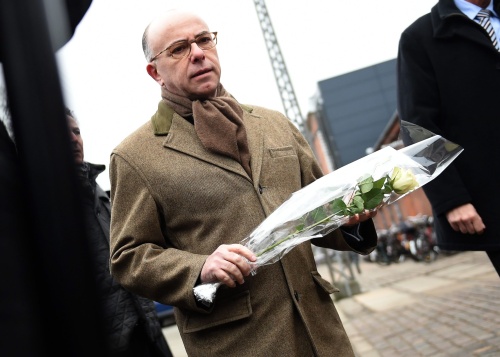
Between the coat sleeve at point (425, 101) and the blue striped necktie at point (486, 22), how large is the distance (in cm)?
23

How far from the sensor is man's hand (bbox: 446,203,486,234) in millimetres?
3311

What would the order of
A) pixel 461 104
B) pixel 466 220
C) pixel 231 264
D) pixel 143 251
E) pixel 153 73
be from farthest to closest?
pixel 461 104
pixel 466 220
pixel 153 73
pixel 143 251
pixel 231 264

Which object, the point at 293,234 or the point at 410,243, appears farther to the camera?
the point at 410,243

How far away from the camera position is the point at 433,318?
844 centimetres

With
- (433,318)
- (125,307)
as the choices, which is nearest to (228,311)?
(125,307)

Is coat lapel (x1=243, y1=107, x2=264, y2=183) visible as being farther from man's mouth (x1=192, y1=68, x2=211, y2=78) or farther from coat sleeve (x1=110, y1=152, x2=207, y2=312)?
coat sleeve (x1=110, y1=152, x2=207, y2=312)

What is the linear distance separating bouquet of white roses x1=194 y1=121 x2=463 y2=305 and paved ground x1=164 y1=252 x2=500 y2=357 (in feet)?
11.1

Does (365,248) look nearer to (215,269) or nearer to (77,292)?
(215,269)

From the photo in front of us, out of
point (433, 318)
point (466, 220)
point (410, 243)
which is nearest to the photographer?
point (466, 220)

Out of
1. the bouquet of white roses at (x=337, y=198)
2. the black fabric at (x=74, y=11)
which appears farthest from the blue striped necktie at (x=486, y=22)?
the black fabric at (x=74, y=11)

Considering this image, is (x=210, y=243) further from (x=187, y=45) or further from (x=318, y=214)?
(x=187, y=45)

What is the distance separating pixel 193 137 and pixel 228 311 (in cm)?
59

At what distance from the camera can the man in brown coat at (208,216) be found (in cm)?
239

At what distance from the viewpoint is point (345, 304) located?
1420 centimetres
